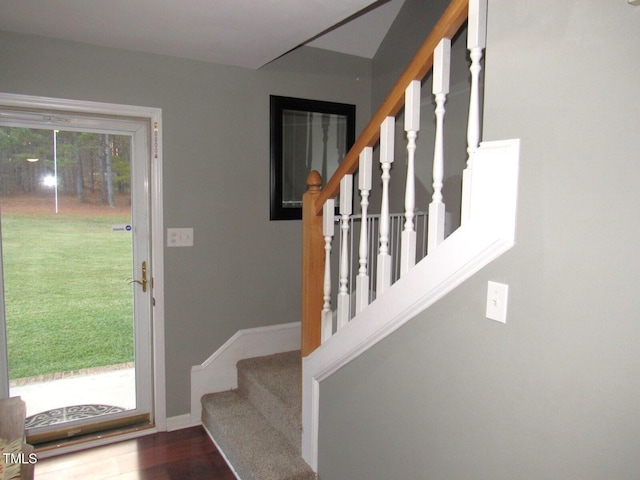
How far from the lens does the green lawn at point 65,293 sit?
260cm

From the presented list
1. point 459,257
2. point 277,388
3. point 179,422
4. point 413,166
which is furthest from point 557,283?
point 179,422

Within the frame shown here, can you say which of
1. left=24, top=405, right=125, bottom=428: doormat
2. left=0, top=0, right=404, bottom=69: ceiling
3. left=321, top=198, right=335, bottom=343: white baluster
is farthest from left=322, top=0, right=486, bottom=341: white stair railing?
left=24, top=405, right=125, bottom=428: doormat

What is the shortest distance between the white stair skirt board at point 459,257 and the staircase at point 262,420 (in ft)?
2.09

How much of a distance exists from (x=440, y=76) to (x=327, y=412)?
5.02ft

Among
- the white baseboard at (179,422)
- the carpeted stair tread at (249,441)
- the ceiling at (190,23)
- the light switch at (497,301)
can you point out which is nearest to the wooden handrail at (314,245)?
the carpeted stair tread at (249,441)

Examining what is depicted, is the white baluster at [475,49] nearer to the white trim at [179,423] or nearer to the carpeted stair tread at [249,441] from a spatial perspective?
the carpeted stair tread at [249,441]

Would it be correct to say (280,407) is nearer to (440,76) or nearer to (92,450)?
(92,450)

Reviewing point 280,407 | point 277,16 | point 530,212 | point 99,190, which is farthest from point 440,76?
point 99,190

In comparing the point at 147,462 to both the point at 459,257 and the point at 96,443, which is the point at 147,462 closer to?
the point at 96,443

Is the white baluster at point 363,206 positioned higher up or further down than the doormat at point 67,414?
higher up

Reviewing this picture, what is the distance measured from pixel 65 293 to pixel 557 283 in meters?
2.70

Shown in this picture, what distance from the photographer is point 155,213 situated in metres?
2.78

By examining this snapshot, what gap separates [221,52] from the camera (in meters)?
2.65

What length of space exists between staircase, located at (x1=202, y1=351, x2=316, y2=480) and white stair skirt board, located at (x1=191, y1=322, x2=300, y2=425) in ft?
0.19
